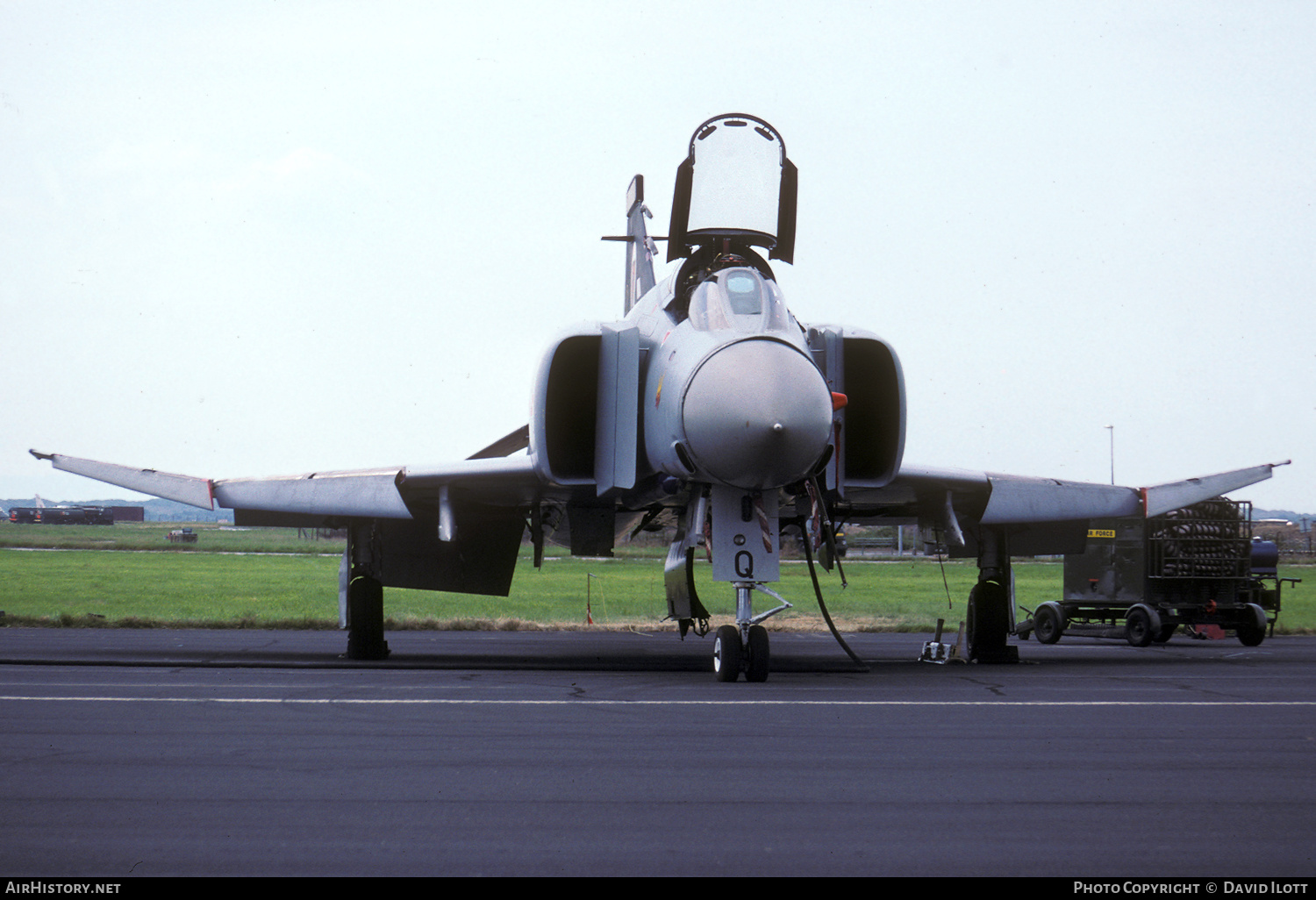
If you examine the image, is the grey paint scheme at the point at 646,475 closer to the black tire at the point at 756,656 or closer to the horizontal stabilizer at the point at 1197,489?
the horizontal stabilizer at the point at 1197,489

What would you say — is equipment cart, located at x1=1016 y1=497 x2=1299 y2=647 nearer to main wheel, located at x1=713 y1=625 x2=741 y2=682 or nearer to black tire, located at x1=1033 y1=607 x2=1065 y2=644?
black tire, located at x1=1033 y1=607 x2=1065 y2=644

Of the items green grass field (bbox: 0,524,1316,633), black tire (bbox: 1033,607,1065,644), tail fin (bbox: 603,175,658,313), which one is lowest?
green grass field (bbox: 0,524,1316,633)

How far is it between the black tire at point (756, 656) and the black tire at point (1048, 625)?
9.78 m

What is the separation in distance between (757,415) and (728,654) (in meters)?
1.91

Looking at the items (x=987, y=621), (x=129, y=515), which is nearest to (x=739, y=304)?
(x=987, y=621)

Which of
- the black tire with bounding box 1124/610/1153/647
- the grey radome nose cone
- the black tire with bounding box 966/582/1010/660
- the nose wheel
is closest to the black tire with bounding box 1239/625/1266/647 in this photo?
the black tire with bounding box 1124/610/1153/647

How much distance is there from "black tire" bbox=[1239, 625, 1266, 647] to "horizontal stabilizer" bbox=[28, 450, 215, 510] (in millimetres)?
13201

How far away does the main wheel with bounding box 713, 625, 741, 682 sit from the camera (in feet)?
29.9

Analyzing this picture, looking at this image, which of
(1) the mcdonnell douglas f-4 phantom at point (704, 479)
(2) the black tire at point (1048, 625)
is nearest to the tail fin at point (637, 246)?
(1) the mcdonnell douglas f-4 phantom at point (704, 479)

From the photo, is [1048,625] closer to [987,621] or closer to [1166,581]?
[1166,581]

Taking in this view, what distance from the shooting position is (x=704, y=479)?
31.0ft
